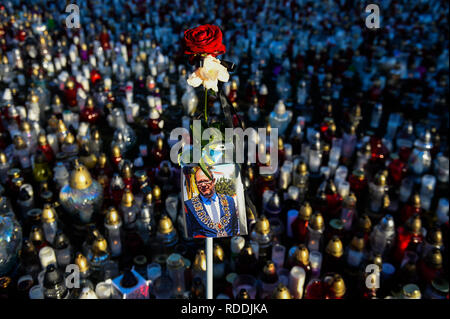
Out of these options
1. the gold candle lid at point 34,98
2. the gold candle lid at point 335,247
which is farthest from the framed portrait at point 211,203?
the gold candle lid at point 34,98

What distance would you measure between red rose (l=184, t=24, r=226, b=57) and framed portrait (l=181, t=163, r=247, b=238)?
31 centimetres

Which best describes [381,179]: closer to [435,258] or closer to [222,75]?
[435,258]

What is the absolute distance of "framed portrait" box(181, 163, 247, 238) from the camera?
1048 mm

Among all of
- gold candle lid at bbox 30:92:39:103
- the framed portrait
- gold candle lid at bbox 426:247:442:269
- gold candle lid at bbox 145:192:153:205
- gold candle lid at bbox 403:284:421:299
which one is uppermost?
gold candle lid at bbox 30:92:39:103

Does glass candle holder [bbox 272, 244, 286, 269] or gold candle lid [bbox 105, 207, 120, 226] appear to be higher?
gold candle lid [bbox 105, 207, 120, 226]

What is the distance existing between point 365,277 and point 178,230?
105 cm

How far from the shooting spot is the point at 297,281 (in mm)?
1714

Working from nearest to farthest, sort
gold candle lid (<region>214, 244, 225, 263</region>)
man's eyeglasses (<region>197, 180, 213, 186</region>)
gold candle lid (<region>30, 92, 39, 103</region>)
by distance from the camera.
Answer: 1. man's eyeglasses (<region>197, 180, 213, 186</region>)
2. gold candle lid (<region>214, 244, 225, 263</region>)
3. gold candle lid (<region>30, 92, 39, 103</region>)

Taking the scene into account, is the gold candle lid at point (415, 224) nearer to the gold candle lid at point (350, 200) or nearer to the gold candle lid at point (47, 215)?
the gold candle lid at point (350, 200)

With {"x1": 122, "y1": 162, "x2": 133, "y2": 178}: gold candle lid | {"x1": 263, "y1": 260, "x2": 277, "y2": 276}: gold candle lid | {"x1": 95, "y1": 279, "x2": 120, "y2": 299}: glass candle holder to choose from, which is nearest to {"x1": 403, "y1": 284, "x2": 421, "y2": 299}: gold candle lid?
{"x1": 263, "y1": 260, "x2": 277, "y2": 276}: gold candle lid

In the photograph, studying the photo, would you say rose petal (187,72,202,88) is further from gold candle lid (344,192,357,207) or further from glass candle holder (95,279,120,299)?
gold candle lid (344,192,357,207)

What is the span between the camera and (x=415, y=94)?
3.85m

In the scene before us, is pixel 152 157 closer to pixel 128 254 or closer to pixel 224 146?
pixel 128 254

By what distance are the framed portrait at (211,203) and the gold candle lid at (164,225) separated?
33.4 inches
